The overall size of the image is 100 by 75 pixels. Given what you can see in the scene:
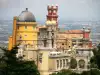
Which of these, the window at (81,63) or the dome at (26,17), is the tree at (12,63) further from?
the dome at (26,17)

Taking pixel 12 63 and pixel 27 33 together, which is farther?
pixel 27 33

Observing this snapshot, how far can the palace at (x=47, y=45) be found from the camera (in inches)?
1448

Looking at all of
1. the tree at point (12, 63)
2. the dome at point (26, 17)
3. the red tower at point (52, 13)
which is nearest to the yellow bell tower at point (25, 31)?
the dome at point (26, 17)

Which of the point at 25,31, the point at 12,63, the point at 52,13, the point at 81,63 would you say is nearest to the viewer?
the point at 12,63

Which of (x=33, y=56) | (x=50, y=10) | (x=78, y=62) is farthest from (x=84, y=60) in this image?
(x=50, y=10)

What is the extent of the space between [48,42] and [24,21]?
214 cm

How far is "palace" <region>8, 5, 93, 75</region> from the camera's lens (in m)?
36.8

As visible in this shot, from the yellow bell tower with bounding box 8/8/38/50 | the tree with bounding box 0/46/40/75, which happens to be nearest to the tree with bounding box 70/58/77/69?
the yellow bell tower with bounding box 8/8/38/50

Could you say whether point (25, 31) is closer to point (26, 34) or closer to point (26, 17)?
point (26, 34)

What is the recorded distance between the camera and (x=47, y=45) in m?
41.2

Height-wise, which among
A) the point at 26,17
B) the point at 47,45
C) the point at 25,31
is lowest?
the point at 47,45

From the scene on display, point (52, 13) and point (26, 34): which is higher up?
point (52, 13)

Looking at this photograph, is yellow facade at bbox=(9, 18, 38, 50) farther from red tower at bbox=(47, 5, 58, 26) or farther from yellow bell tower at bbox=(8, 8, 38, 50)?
red tower at bbox=(47, 5, 58, 26)

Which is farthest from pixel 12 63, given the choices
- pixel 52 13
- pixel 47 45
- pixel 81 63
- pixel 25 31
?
pixel 52 13
